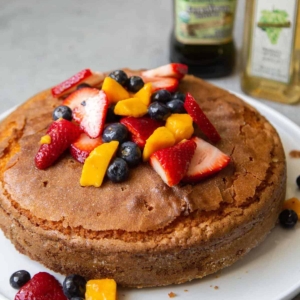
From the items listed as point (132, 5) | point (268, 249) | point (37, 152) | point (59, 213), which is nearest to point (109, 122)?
Answer: point (37, 152)

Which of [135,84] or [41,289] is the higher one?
[135,84]

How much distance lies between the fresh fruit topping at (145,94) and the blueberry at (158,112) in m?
0.08

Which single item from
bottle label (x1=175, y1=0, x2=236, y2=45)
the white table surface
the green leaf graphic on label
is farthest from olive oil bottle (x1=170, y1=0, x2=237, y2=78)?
the green leaf graphic on label

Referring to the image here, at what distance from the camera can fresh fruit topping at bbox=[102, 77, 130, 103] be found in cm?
190

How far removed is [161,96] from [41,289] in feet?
2.65

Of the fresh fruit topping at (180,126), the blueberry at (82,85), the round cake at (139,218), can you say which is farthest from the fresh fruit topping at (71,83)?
the fresh fruit topping at (180,126)

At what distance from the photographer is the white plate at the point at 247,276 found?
1607 millimetres

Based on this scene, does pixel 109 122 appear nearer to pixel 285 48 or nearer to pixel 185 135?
pixel 185 135

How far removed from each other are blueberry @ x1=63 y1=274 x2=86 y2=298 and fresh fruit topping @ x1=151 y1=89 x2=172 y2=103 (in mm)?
719

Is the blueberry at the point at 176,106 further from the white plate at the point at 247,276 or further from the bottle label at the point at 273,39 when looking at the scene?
the bottle label at the point at 273,39

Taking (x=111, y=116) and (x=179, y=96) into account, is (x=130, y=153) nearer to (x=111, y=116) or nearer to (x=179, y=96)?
(x=111, y=116)

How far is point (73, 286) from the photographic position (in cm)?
156

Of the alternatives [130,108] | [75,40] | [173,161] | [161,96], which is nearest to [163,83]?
[161,96]

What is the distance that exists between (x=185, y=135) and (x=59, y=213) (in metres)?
0.51
